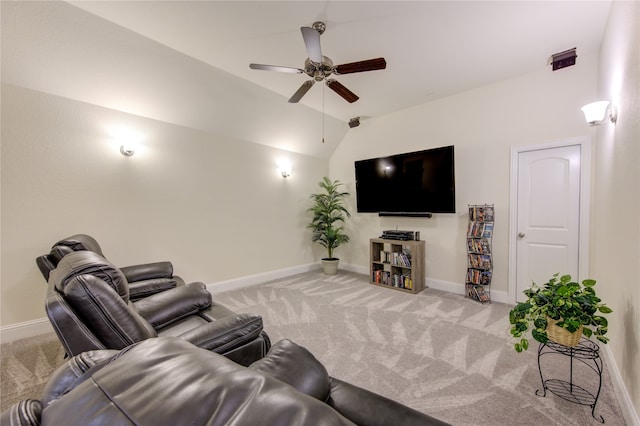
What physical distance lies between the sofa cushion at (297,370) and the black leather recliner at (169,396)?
39 cm

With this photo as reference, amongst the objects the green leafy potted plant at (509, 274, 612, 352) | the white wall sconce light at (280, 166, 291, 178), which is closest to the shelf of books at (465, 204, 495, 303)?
the green leafy potted plant at (509, 274, 612, 352)

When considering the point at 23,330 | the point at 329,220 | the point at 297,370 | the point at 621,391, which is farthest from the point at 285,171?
the point at 621,391

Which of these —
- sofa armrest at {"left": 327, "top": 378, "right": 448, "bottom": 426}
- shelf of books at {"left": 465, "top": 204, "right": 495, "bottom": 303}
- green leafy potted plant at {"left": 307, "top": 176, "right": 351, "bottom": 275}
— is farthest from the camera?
green leafy potted plant at {"left": 307, "top": 176, "right": 351, "bottom": 275}

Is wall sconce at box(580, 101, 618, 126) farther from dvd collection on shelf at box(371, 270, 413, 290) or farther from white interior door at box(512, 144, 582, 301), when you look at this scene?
dvd collection on shelf at box(371, 270, 413, 290)

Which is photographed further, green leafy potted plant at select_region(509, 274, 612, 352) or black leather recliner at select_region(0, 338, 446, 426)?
green leafy potted plant at select_region(509, 274, 612, 352)

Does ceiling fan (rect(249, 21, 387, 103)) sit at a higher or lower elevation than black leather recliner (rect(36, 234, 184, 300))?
higher

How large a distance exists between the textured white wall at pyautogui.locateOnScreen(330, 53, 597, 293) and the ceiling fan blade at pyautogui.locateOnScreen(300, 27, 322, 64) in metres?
2.52

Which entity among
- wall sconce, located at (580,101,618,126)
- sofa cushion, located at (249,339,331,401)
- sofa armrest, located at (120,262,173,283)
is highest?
wall sconce, located at (580,101,618,126)

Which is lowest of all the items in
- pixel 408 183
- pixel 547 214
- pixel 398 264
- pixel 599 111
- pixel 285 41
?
pixel 398 264

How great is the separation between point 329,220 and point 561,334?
3.74 meters

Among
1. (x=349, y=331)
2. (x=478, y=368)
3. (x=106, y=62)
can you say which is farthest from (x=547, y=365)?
(x=106, y=62)

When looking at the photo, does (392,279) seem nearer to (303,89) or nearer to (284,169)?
(284,169)

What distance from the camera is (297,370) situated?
2.90 feet

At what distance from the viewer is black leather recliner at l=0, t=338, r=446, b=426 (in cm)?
40
